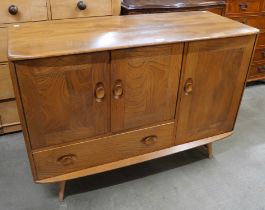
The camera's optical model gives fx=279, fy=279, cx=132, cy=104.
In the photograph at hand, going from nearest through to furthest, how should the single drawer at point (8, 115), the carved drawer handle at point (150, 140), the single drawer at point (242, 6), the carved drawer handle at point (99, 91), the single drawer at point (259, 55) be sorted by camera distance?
the carved drawer handle at point (99, 91) → the carved drawer handle at point (150, 140) → the single drawer at point (8, 115) → the single drawer at point (242, 6) → the single drawer at point (259, 55)

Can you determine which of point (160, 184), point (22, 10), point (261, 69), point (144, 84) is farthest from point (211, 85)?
point (261, 69)

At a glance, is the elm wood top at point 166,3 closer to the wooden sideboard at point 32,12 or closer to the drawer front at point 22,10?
the wooden sideboard at point 32,12

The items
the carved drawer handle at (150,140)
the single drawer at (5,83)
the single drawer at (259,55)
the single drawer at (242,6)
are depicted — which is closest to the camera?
the carved drawer handle at (150,140)

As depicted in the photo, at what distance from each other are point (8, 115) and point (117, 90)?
0.93m

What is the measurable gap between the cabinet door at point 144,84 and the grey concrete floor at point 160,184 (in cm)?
40

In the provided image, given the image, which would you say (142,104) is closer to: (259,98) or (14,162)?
(14,162)

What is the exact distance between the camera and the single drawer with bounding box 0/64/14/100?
5.18ft

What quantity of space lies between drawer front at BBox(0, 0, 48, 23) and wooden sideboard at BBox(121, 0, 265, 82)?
0.48 m

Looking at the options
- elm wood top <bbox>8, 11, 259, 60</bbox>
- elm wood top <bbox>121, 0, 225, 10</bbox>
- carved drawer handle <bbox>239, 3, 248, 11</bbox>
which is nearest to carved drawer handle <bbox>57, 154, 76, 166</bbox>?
elm wood top <bbox>8, 11, 259, 60</bbox>

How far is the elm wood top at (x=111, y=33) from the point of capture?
3.27 ft

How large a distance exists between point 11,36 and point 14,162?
823 mm

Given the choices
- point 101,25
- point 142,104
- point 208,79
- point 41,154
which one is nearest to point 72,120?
point 41,154

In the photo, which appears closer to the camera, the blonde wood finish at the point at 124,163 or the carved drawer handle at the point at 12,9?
the blonde wood finish at the point at 124,163

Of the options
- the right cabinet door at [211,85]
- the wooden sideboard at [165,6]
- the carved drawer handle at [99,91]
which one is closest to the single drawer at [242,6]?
the wooden sideboard at [165,6]
